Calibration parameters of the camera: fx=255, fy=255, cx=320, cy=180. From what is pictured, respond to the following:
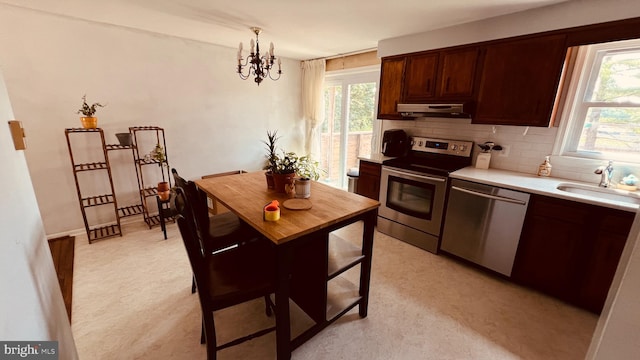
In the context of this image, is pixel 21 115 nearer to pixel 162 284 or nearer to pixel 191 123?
pixel 191 123

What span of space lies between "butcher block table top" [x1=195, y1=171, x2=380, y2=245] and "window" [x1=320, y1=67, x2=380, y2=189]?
2.32 meters

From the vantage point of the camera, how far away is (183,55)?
3.44m

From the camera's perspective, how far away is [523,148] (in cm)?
262

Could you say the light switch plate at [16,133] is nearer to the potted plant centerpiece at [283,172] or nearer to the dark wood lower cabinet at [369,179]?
the potted plant centerpiece at [283,172]

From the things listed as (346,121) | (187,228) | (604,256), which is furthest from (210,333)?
(346,121)

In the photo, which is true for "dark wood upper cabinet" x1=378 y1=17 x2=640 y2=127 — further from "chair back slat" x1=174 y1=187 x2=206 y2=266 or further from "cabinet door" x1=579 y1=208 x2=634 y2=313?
"chair back slat" x1=174 y1=187 x2=206 y2=266

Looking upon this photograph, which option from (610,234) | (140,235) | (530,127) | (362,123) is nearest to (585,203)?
(610,234)

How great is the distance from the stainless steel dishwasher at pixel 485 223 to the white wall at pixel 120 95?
10.6 feet

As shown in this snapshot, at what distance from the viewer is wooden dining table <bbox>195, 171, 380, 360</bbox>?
1.39 metres

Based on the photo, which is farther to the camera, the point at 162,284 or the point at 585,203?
the point at 162,284

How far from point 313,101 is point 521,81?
10.1 ft

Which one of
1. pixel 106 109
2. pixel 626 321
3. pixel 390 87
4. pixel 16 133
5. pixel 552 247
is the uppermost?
pixel 390 87

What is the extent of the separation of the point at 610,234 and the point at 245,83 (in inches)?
175

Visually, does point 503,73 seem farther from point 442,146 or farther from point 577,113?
point 442,146
